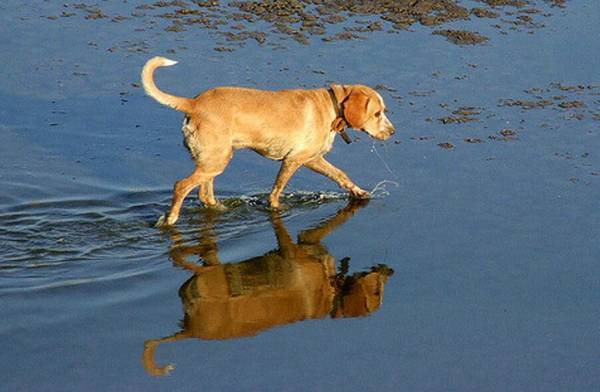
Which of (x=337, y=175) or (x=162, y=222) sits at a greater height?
(x=337, y=175)

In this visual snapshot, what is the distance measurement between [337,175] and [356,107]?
668mm

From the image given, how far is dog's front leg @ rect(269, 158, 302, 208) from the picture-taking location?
10.9m

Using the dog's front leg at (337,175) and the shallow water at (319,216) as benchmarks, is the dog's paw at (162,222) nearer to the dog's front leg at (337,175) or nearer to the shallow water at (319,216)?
the shallow water at (319,216)

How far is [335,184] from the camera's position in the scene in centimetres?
1163

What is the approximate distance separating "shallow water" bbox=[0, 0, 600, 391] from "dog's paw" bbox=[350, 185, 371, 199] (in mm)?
110

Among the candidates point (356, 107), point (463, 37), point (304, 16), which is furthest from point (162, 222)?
point (463, 37)

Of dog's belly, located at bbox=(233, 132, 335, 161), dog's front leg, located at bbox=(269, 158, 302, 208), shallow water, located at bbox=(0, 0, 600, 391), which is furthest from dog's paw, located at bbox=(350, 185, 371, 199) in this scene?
dog's front leg, located at bbox=(269, 158, 302, 208)

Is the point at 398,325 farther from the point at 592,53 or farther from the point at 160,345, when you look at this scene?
the point at 592,53

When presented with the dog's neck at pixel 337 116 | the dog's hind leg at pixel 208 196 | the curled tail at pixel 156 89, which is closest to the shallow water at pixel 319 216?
the dog's hind leg at pixel 208 196

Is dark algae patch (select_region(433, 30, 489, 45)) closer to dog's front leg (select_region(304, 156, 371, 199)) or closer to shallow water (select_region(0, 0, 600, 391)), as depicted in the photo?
shallow water (select_region(0, 0, 600, 391))

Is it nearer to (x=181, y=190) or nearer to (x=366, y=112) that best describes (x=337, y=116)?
(x=366, y=112)

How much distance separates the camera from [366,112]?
36.0 ft

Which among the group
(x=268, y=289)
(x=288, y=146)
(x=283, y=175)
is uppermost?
(x=288, y=146)

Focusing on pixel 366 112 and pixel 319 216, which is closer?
pixel 319 216
